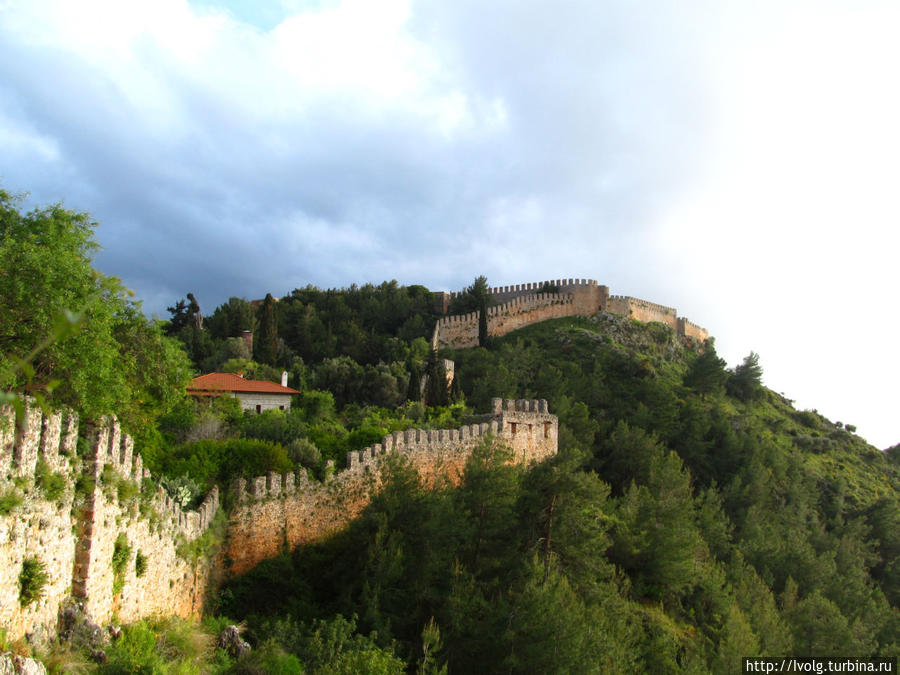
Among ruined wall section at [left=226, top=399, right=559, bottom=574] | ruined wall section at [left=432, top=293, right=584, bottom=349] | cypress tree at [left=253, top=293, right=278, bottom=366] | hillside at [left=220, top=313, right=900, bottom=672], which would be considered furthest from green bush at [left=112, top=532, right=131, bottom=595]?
ruined wall section at [left=432, top=293, right=584, bottom=349]

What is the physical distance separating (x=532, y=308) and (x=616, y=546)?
38038mm

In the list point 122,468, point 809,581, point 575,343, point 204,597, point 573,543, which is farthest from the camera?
point 575,343

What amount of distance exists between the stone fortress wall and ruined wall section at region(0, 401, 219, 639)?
42.6 metres

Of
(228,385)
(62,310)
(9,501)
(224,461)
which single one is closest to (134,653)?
(9,501)

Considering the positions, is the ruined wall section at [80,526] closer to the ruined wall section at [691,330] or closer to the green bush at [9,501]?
the green bush at [9,501]

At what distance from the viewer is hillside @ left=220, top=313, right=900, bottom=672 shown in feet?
56.8

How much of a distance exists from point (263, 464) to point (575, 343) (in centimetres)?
4033

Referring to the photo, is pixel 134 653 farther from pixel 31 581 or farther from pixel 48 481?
pixel 48 481

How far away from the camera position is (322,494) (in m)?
Result: 20.2

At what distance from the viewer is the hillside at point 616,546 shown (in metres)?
17.3

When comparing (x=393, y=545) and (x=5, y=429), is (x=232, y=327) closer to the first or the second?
(x=393, y=545)

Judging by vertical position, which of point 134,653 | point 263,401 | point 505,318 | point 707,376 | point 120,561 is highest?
point 505,318

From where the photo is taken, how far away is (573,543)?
2169 centimetres

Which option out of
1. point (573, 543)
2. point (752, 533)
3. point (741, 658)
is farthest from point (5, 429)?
point (752, 533)
